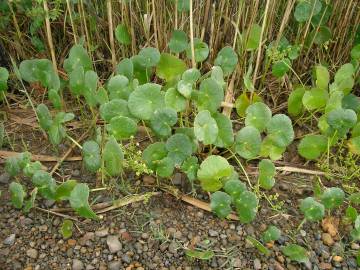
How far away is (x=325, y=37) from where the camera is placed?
1611 mm

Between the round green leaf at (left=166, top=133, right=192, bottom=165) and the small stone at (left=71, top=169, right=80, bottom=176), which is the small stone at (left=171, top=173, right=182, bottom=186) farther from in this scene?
the small stone at (left=71, top=169, right=80, bottom=176)

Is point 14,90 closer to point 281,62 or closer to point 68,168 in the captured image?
point 68,168

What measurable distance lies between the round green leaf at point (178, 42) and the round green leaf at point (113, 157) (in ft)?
1.33

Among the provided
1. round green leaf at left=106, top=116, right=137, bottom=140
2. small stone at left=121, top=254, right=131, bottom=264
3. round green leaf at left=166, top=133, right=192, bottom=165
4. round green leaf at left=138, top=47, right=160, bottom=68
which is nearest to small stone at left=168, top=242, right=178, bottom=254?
small stone at left=121, top=254, right=131, bottom=264

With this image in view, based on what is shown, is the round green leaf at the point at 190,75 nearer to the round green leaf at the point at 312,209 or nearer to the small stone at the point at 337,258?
the round green leaf at the point at 312,209

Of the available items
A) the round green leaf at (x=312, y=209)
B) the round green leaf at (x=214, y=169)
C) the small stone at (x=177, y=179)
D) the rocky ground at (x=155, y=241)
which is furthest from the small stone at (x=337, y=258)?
the small stone at (x=177, y=179)

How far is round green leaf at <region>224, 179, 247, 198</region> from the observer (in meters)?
1.23

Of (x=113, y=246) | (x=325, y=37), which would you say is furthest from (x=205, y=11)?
(x=113, y=246)

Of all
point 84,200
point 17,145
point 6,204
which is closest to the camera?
point 84,200

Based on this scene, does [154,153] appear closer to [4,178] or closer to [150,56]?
[150,56]

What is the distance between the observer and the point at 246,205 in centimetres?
123

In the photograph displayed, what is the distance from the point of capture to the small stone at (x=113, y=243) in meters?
1.23

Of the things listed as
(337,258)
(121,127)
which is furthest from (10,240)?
(337,258)

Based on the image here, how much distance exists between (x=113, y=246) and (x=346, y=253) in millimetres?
605
